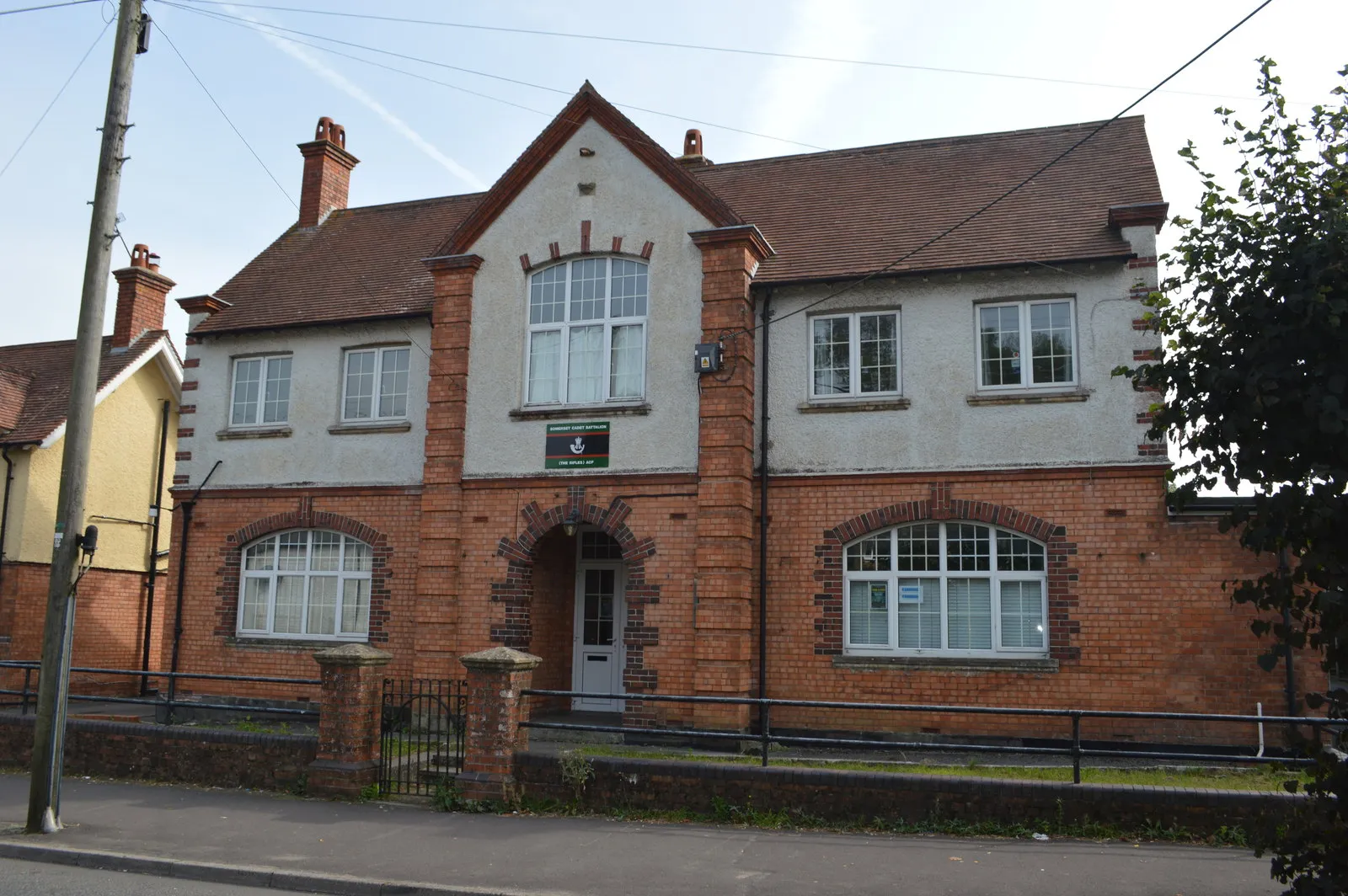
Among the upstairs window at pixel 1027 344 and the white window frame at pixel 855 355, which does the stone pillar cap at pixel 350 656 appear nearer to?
the white window frame at pixel 855 355

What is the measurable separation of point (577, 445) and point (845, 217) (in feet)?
18.0

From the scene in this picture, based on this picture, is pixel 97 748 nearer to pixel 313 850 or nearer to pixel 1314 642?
pixel 313 850

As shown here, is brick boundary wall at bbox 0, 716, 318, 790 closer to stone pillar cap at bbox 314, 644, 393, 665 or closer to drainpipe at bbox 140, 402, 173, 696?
stone pillar cap at bbox 314, 644, 393, 665

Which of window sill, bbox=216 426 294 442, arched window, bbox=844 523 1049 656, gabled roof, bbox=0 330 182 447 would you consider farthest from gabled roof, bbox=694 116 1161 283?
gabled roof, bbox=0 330 182 447

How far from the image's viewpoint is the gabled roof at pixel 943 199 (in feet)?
49.2

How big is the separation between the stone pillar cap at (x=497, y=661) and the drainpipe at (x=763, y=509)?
427 cm

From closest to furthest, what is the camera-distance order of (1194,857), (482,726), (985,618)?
(1194,857) < (482,726) < (985,618)

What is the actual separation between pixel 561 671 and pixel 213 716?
19.3 feet

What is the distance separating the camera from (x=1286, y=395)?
556cm

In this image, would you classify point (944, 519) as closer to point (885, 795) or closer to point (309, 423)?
point (885, 795)

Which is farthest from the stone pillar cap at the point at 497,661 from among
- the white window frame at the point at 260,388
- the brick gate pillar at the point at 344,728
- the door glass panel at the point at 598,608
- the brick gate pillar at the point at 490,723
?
the white window frame at the point at 260,388

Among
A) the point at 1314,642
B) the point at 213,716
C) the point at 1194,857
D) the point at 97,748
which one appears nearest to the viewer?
the point at 1314,642

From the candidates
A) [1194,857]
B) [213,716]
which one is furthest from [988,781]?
[213,716]

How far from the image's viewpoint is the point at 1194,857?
8836 millimetres
